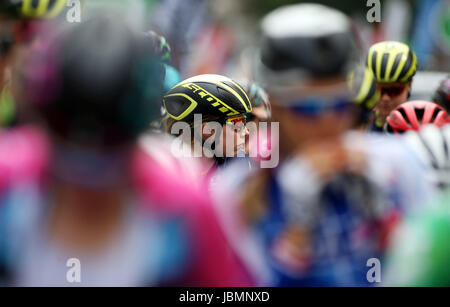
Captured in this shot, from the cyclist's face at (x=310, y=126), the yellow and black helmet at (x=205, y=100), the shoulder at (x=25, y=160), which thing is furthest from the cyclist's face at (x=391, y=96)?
the shoulder at (x=25, y=160)

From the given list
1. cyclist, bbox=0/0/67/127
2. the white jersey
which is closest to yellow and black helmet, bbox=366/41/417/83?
cyclist, bbox=0/0/67/127

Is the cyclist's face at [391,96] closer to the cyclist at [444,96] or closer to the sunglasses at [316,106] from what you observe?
the cyclist at [444,96]

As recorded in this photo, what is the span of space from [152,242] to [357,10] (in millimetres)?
31260

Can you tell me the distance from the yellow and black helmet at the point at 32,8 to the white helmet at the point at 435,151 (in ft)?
7.03

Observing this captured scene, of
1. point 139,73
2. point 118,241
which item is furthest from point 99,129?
point 118,241

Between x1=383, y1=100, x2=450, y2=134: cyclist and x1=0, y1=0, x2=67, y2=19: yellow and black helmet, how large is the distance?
3.15 meters

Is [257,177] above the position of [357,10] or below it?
below

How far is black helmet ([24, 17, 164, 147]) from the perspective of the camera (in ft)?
6.88

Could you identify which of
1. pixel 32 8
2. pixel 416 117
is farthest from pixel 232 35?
pixel 32 8

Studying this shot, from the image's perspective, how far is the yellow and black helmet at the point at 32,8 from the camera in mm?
3695

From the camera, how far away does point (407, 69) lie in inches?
308

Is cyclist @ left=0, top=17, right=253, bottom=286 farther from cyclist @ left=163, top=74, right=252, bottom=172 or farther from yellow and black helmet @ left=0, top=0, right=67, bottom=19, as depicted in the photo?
cyclist @ left=163, top=74, right=252, bottom=172

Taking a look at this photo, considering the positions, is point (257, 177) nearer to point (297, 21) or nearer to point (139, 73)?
point (297, 21)

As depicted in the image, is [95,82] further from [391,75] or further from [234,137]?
[391,75]
